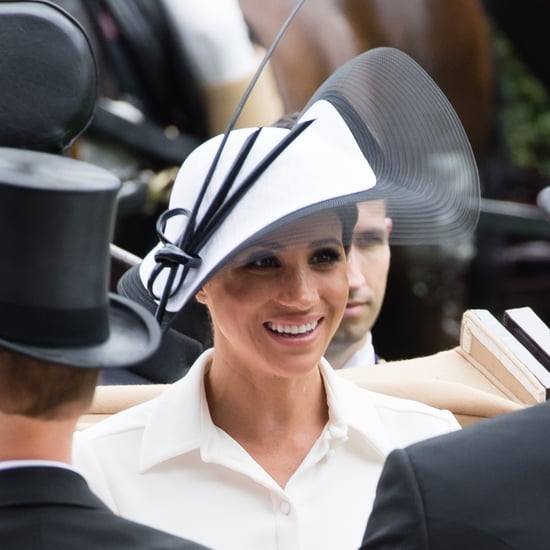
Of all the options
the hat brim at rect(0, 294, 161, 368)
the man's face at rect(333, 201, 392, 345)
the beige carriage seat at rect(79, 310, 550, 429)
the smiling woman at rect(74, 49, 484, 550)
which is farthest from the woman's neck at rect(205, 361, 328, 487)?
the man's face at rect(333, 201, 392, 345)

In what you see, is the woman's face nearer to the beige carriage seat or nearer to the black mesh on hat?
the black mesh on hat

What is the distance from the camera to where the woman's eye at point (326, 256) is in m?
2.11

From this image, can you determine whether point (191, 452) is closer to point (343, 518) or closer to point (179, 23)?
point (343, 518)

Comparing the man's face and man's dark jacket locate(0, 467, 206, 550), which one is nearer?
man's dark jacket locate(0, 467, 206, 550)

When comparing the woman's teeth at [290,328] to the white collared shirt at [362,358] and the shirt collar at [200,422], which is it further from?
the white collared shirt at [362,358]

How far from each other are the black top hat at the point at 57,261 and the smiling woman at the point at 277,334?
37 centimetres

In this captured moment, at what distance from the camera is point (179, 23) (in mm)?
5395

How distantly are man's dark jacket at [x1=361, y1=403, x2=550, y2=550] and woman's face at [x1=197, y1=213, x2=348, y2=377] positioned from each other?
0.44 metres

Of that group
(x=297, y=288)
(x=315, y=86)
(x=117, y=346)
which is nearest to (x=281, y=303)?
(x=297, y=288)

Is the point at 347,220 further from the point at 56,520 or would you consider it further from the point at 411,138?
the point at 56,520

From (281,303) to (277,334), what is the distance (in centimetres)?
4

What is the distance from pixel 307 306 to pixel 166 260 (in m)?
0.20

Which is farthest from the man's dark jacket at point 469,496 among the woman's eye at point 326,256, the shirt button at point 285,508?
the woman's eye at point 326,256

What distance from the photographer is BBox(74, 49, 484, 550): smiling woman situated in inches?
79.9
